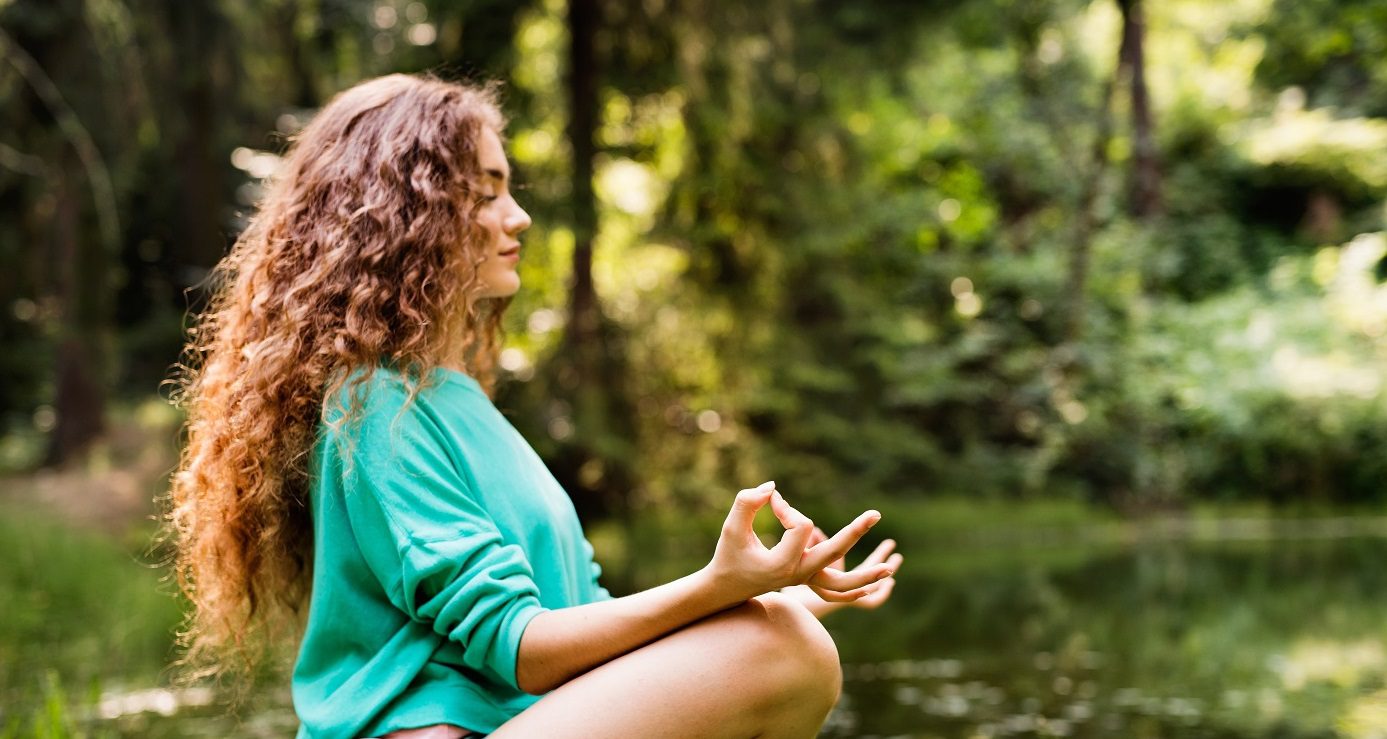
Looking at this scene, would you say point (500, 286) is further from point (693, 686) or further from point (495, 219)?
point (693, 686)

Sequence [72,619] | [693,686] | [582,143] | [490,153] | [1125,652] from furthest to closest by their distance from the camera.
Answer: [582,143] < [1125,652] < [72,619] < [490,153] < [693,686]

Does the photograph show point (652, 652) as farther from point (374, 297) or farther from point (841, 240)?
point (841, 240)

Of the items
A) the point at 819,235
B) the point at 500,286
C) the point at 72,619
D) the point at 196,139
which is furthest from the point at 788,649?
the point at 819,235

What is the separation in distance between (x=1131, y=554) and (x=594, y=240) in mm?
5226

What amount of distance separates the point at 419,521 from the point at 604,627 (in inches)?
9.2

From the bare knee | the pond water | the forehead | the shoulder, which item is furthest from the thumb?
the pond water

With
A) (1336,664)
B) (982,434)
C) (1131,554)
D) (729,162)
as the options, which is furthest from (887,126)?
(1336,664)

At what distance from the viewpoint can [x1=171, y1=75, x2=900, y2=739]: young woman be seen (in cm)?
141

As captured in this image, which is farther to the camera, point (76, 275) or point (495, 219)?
point (76, 275)

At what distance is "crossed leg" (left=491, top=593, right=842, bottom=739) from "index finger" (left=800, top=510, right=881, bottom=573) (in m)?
0.10

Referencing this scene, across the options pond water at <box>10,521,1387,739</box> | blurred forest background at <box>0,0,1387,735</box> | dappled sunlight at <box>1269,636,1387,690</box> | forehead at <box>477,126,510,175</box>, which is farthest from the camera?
blurred forest background at <box>0,0,1387,735</box>

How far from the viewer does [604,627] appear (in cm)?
141

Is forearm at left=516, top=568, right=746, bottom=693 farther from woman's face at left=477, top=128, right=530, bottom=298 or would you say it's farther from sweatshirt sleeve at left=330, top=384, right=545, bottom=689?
woman's face at left=477, top=128, right=530, bottom=298

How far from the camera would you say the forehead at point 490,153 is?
5.74 ft
